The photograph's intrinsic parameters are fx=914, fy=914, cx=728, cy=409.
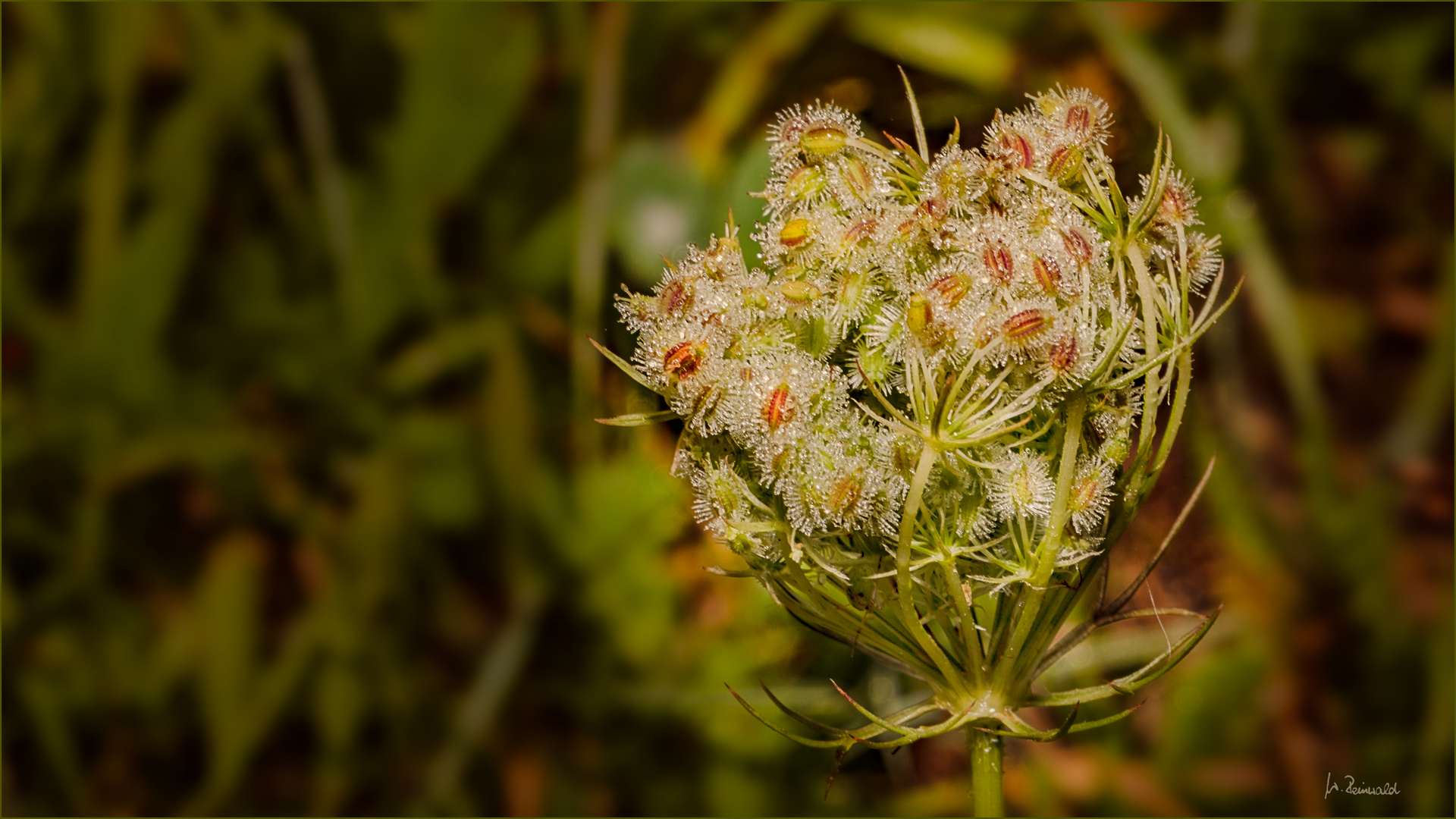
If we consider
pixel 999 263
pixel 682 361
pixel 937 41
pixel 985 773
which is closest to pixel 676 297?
pixel 682 361

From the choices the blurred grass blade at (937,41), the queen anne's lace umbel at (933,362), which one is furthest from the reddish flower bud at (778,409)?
the blurred grass blade at (937,41)

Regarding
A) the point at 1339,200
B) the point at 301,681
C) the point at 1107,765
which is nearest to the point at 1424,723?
the point at 1107,765

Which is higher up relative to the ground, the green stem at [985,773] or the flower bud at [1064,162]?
the flower bud at [1064,162]

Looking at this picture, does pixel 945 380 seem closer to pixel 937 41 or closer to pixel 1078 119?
pixel 1078 119

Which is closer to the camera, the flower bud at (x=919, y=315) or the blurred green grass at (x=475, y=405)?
the flower bud at (x=919, y=315)

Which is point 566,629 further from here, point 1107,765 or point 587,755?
point 1107,765

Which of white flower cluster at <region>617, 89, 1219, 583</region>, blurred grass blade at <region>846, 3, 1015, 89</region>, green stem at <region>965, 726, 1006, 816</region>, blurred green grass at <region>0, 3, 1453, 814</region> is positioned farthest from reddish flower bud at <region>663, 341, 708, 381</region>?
blurred grass blade at <region>846, 3, 1015, 89</region>

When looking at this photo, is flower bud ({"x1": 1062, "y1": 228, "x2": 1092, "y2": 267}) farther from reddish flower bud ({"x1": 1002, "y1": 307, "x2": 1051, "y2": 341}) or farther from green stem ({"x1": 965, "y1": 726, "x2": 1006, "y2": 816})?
green stem ({"x1": 965, "y1": 726, "x2": 1006, "y2": 816})

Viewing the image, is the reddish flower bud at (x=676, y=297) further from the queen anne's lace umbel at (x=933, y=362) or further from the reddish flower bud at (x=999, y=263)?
the reddish flower bud at (x=999, y=263)
